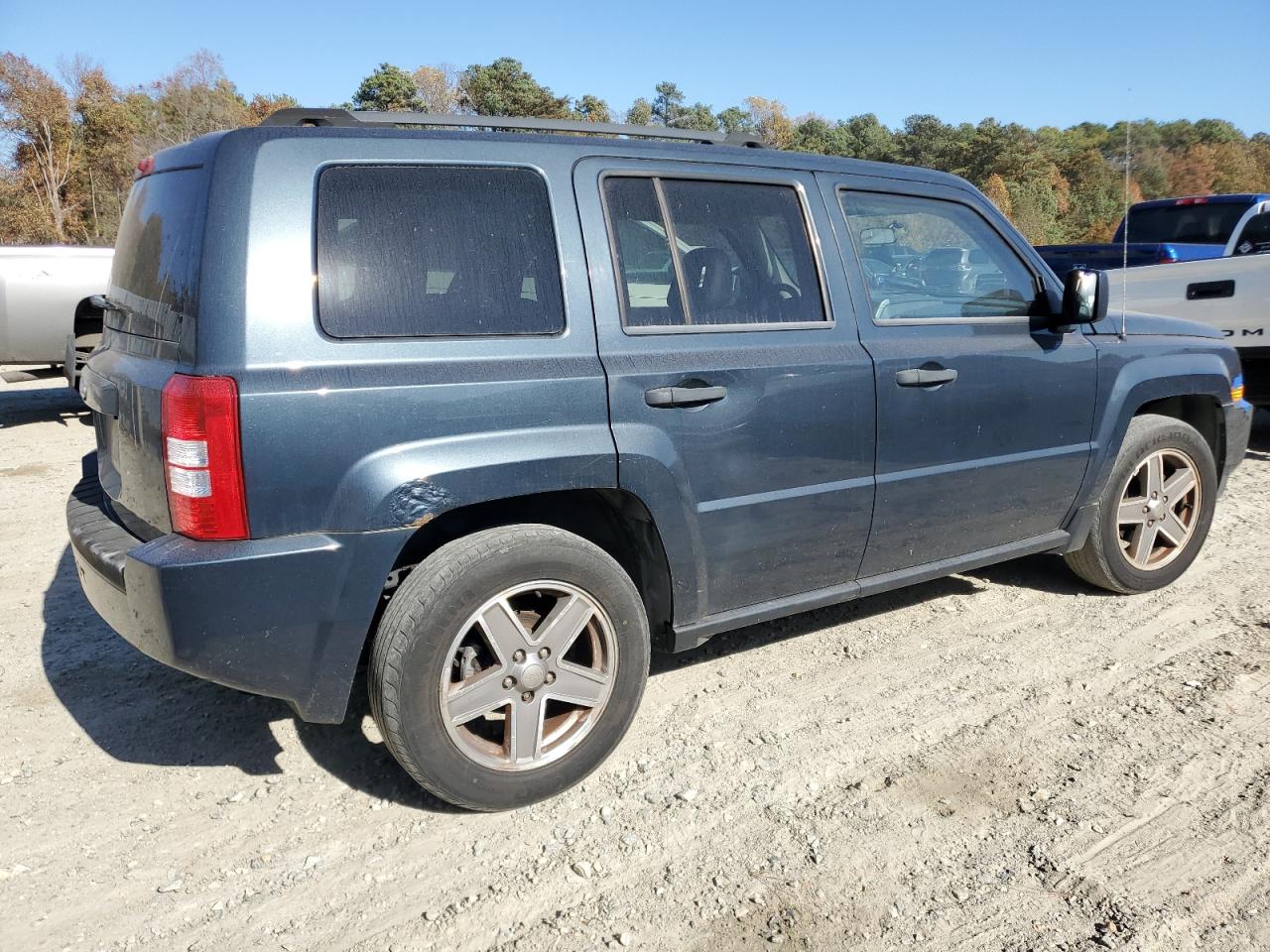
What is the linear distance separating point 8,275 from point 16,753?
23.3ft

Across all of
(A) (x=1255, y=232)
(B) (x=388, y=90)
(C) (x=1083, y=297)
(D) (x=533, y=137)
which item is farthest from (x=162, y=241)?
(B) (x=388, y=90)

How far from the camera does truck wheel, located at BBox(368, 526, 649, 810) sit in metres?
2.68

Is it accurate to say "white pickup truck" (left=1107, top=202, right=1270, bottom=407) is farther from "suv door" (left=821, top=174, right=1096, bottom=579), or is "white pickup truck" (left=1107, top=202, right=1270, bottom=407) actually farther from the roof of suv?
the roof of suv

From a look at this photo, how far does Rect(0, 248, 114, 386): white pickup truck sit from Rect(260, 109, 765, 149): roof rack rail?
703cm

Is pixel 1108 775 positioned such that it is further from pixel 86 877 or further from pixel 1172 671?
pixel 86 877

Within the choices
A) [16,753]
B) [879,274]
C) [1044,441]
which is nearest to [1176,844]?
[1044,441]

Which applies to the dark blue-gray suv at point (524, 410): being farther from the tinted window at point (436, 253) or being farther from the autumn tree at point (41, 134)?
the autumn tree at point (41, 134)

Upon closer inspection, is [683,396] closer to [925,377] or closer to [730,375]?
[730,375]

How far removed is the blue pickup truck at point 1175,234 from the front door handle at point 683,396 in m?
8.43

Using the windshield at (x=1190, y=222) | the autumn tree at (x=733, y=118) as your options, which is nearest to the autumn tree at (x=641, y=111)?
the autumn tree at (x=733, y=118)

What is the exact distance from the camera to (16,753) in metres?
3.25

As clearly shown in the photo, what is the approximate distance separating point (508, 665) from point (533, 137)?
1.62 meters

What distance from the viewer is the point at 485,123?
305cm

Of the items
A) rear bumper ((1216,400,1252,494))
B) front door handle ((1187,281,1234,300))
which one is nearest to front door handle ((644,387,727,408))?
rear bumper ((1216,400,1252,494))
